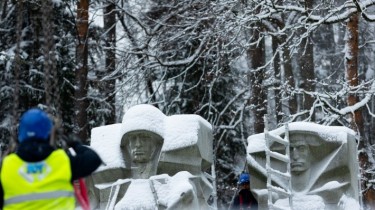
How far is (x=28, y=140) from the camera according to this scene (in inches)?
228

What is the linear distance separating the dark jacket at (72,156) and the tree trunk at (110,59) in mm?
15782

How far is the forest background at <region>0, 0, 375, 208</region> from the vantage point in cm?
1895

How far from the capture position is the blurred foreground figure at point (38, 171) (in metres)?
5.71

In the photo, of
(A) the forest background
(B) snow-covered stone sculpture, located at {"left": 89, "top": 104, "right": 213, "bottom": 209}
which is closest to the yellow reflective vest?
(B) snow-covered stone sculpture, located at {"left": 89, "top": 104, "right": 213, "bottom": 209}

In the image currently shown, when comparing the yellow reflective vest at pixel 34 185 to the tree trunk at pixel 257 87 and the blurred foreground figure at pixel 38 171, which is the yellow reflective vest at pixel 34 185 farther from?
the tree trunk at pixel 257 87

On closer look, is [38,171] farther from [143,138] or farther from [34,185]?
[143,138]

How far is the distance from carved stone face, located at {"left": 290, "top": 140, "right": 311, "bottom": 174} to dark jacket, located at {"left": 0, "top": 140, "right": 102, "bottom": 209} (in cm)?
777

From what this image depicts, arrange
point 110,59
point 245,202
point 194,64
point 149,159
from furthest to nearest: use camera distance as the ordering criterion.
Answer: point 194,64 < point 110,59 < point 245,202 < point 149,159

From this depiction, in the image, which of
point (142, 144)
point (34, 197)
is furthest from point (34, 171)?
point (142, 144)

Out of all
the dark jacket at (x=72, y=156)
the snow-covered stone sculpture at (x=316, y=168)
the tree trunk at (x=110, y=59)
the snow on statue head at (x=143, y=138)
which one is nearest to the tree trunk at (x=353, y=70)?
the snow-covered stone sculpture at (x=316, y=168)

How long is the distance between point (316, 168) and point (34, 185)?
8.36m

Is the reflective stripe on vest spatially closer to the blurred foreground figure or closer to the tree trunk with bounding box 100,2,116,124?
the blurred foreground figure

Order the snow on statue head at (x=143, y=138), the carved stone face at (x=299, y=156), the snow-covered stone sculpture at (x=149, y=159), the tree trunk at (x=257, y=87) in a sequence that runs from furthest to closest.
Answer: the tree trunk at (x=257, y=87) → the carved stone face at (x=299, y=156) → the snow on statue head at (x=143, y=138) → the snow-covered stone sculpture at (x=149, y=159)

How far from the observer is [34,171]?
18.8ft
